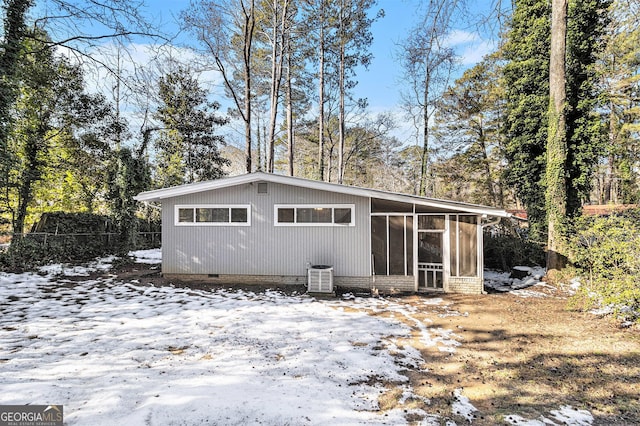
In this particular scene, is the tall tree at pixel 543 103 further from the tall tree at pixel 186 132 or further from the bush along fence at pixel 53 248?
the bush along fence at pixel 53 248

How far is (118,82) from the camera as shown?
15.6 ft

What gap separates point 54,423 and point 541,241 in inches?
477

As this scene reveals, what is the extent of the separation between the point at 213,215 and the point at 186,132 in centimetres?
930

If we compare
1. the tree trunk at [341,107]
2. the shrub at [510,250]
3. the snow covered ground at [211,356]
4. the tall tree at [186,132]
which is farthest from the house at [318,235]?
the tall tree at [186,132]

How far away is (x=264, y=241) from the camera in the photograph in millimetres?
7848

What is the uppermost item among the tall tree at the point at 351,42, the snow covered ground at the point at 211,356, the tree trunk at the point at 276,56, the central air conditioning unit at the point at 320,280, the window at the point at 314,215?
the tall tree at the point at 351,42

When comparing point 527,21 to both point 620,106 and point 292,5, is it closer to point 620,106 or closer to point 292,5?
point 292,5

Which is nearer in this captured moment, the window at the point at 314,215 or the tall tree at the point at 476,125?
the window at the point at 314,215

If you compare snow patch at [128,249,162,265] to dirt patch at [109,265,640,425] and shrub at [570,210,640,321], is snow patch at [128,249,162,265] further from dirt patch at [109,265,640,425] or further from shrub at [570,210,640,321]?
shrub at [570,210,640,321]

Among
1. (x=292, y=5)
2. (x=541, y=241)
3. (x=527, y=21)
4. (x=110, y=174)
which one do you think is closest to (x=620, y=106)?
(x=527, y=21)

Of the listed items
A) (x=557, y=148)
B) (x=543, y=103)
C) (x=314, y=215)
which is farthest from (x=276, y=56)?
(x=557, y=148)

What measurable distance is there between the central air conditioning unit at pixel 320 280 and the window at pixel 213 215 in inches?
89.0

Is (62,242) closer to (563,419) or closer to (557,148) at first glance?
(563,419)

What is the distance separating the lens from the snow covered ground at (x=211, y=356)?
2545mm
